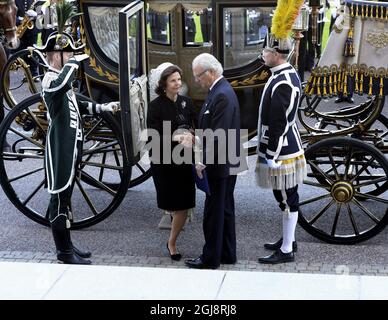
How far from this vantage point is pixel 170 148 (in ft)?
20.4

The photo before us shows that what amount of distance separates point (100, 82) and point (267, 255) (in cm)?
192

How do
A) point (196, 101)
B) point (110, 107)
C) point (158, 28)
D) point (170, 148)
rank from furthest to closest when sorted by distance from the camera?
point (158, 28)
point (196, 101)
point (110, 107)
point (170, 148)

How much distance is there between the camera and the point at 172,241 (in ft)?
21.2

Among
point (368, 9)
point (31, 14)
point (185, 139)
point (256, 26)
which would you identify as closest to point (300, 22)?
point (368, 9)

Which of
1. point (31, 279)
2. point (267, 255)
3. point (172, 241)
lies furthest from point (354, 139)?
point (31, 279)

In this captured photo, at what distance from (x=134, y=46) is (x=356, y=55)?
1626 mm

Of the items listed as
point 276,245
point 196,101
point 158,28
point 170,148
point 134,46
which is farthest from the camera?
point 158,28

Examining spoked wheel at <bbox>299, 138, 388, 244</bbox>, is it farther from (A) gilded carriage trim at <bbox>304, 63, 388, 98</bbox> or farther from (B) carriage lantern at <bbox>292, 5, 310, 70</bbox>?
(B) carriage lantern at <bbox>292, 5, 310, 70</bbox>

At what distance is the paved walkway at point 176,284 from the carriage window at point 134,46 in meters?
1.51

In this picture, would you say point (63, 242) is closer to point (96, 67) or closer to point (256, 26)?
point (96, 67)

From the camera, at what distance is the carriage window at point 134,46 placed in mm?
6537

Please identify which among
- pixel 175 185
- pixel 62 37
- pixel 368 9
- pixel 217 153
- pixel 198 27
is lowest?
pixel 175 185

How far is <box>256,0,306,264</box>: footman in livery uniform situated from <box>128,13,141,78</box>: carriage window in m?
1.02

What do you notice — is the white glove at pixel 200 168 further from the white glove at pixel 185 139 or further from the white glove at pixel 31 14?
the white glove at pixel 31 14
